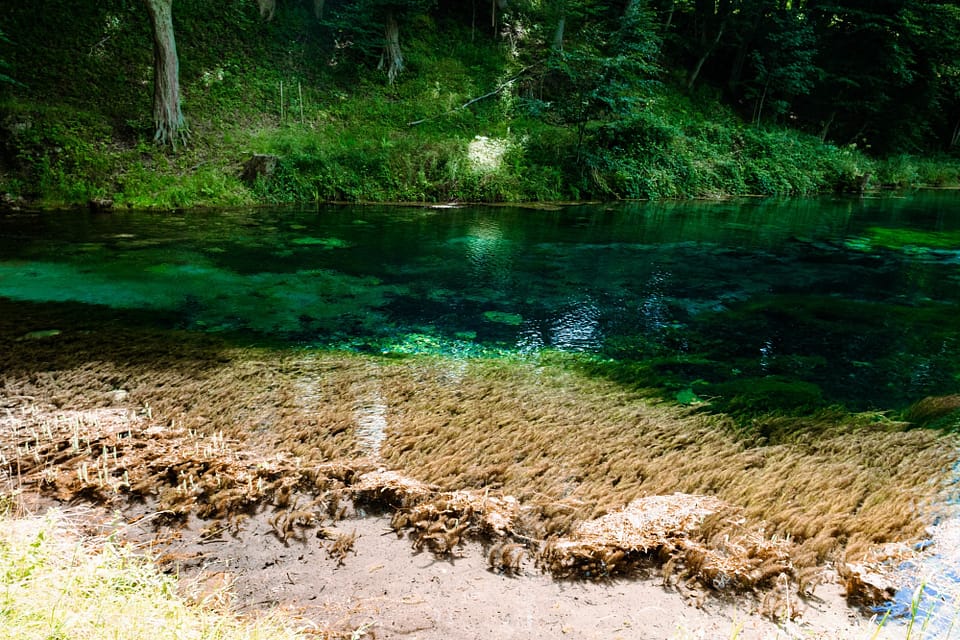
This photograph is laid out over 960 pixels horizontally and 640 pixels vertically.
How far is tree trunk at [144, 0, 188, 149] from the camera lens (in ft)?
47.6

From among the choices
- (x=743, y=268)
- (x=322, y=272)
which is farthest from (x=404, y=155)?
(x=743, y=268)

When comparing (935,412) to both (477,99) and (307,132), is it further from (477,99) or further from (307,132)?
(477,99)

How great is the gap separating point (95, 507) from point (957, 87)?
41166 millimetres

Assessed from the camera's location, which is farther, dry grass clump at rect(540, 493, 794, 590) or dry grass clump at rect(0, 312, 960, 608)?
dry grass clump at rect(0, 312, 960, 608)

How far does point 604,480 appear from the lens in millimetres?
3873

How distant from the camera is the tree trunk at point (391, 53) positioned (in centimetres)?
2120

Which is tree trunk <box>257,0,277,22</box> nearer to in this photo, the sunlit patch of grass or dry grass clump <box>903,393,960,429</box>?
the sunlit patch of grass

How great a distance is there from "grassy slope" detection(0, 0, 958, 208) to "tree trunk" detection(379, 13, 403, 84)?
630 mm

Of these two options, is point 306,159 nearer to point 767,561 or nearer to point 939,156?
point 767,561

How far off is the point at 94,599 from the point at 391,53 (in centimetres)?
2218

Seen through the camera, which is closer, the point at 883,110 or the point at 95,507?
the point at 95,507

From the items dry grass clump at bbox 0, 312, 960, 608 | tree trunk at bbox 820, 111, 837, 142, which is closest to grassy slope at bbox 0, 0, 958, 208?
tree trunk at bbox 820, 111, 837, 142

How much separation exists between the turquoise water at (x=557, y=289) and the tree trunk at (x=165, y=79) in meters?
3.22

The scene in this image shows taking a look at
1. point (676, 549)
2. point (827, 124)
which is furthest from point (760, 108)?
point (676, 549)
